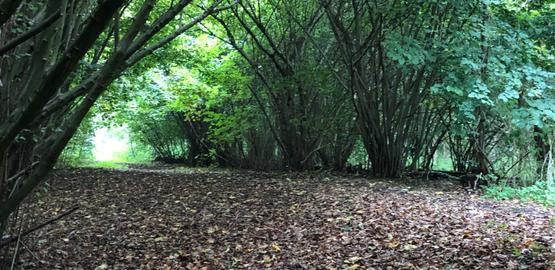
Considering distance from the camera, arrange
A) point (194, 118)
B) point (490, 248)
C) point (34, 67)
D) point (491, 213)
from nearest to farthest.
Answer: point (34, 67), point (490, 248), point (491, 213), point (194, 118)

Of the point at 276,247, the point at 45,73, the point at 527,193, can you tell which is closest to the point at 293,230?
the point at 276,247

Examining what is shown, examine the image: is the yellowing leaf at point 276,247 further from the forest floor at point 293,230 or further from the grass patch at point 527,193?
the grass patch at point 527,193

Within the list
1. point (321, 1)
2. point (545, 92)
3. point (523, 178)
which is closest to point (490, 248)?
point (545, 92)

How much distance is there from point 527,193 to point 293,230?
371 centimetres

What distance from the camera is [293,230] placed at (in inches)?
187

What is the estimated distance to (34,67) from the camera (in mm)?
2271

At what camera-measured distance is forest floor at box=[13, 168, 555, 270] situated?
3.80 m

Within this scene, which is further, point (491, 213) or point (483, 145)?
point (483, 145)

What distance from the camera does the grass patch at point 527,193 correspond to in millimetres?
6033

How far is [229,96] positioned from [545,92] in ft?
20.6

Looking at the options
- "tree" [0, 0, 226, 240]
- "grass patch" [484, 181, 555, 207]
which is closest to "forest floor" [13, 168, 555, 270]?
"grass patch" [484, 181, 555, 207]

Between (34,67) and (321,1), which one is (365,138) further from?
(34,67)

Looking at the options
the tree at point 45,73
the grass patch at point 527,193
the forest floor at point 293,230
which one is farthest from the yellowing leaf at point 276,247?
the grass patch at point 527,193

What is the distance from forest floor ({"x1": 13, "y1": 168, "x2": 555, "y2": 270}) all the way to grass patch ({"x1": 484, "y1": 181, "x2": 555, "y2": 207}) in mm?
306
